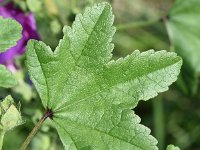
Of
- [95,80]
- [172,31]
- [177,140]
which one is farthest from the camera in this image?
[177,140]

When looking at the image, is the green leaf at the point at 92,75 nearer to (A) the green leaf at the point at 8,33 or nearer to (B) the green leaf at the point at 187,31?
(A) the green leaf at the point at 8,33

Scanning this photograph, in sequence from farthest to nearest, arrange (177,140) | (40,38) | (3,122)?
1. (177,140)
2. (40,38)
3. (3,122)

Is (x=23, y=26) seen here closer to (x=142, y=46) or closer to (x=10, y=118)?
(x=10, y=118)

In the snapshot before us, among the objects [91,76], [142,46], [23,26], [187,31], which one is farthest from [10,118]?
[142,46]

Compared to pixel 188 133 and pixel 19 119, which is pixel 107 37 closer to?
pixel 19 119

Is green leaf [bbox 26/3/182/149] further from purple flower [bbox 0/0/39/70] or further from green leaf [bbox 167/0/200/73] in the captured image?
green leaf [bbox 167/0/200/73]

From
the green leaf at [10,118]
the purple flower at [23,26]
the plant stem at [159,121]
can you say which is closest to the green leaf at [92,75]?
the green leaf at [10,118]

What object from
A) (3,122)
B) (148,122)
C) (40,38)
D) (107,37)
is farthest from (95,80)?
(148,122)
